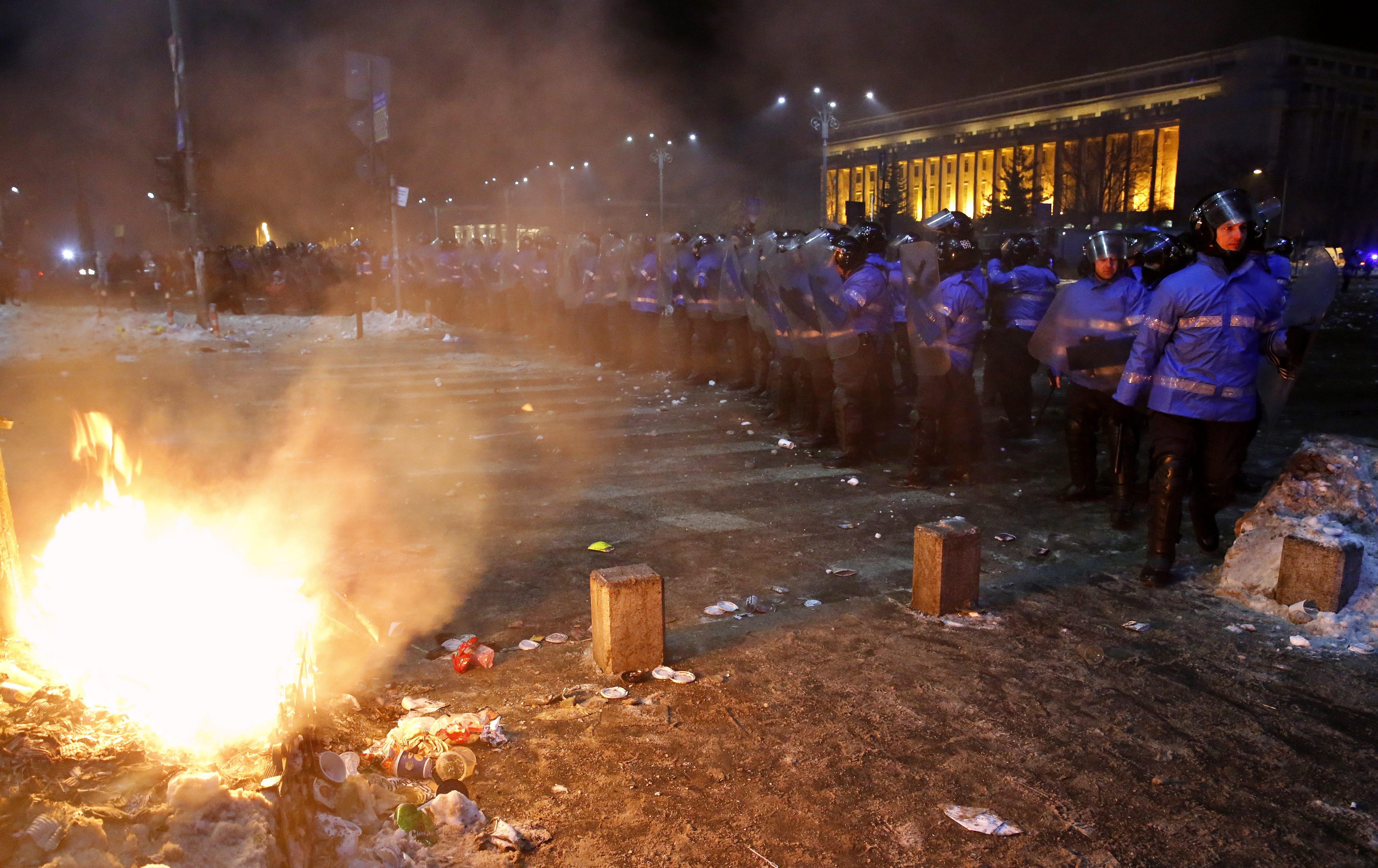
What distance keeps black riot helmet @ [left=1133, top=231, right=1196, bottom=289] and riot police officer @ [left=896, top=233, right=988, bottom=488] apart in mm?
1073

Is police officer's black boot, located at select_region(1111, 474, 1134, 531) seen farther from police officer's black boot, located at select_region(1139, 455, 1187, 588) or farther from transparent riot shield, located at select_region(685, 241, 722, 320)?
transparent riot shield, located at select_region(685, 241, 722, 320)

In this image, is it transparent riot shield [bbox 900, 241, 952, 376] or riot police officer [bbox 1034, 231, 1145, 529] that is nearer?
riot police officer [bbox 1034, 231, 1145, 529]

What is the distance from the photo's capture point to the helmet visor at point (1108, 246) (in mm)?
6309

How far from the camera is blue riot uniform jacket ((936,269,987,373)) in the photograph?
6.96 m

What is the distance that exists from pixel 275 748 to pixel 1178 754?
9.26ft

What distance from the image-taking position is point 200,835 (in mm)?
2295

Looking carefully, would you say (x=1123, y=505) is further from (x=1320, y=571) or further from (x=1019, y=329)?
(x=1019, y=329)

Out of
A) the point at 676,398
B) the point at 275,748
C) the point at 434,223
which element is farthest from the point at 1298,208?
the point at 275,748

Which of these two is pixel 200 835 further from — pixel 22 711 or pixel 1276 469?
pixel 1276 469

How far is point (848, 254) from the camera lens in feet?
24.3

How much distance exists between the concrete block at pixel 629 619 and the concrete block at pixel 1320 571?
113 inches

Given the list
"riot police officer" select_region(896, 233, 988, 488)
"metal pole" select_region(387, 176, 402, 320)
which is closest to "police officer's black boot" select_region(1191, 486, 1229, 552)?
"riot police officer" select_region(896, 233, 988, 488)

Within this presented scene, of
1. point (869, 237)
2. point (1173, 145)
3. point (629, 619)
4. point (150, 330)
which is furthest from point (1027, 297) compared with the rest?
point (1173, 145)

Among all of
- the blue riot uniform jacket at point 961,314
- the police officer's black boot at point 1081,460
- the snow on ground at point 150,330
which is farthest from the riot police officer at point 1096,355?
the snow on ground at point 150,330
